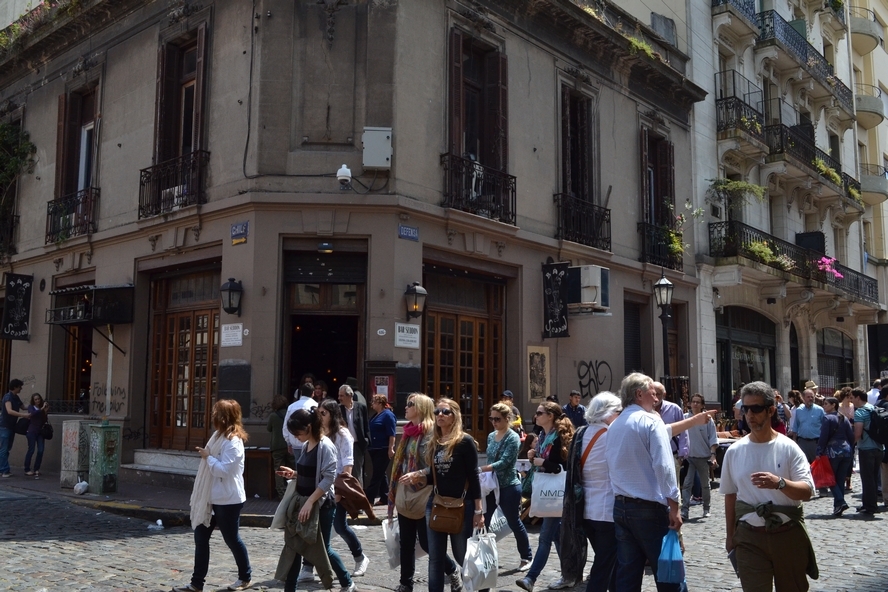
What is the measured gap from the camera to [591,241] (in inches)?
688

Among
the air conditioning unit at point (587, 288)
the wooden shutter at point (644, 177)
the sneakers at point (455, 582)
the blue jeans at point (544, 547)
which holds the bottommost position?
the sneakers at point (455, 582)

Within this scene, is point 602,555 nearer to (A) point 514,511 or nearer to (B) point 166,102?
(A) point 514,511

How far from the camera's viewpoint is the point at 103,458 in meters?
12.9

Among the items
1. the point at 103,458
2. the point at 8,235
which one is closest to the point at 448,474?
the point at 103,458

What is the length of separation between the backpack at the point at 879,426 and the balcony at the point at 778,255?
916 cm

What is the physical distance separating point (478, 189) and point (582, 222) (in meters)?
3.30

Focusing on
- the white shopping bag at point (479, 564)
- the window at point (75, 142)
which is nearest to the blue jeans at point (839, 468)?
the white shopping bag at point (479, 564)

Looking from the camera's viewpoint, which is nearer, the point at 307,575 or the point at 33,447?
the point at 307,575

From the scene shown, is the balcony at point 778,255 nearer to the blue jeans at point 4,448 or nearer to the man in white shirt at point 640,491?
the blue jeans at point 4,448

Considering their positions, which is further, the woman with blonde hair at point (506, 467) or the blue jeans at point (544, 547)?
the woman with blonde hair at point (506, 467)

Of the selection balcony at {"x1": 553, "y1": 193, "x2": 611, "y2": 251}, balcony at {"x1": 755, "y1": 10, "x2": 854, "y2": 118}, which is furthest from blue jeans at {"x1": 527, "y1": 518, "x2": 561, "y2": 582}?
balcony at {"x1": 755, "y1": 10, "x2": 854, "y2": 118}

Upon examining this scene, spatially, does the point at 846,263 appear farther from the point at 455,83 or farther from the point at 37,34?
the point at 37,34

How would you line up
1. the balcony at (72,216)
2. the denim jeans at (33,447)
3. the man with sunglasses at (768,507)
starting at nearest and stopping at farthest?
the man with sunglasses at (768,507), the denim jeans at (33,447), the balcony at (72,216)

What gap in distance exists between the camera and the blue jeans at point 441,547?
6.57m
